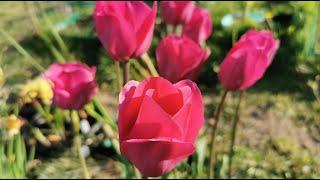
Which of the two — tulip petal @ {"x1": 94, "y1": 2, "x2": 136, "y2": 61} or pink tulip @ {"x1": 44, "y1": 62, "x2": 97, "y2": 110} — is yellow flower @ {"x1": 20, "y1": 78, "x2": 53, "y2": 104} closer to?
pink tulip @ {"x1": 44, "y1": 62, "x2": 97, "y2": 110}

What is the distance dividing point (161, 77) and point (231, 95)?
6.16ft

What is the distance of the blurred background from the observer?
2012mm

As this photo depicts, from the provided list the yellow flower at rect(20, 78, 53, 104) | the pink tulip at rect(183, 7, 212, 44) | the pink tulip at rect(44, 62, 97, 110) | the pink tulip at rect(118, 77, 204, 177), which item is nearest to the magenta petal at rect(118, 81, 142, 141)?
the pink tulip at rect(118, 77, 204, 177)

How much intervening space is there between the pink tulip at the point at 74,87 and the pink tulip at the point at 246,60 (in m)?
0.24

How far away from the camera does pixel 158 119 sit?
723 millimetres

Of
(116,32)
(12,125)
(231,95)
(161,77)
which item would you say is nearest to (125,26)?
(116,32)

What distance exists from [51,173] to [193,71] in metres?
1.00

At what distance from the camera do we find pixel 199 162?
66.6 inches

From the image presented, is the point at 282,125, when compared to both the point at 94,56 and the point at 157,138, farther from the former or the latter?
the point at 157,138

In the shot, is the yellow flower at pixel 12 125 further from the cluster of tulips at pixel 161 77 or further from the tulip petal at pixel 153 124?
the tulip petal at pixel 153 124

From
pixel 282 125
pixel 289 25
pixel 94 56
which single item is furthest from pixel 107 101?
pixel 289 25

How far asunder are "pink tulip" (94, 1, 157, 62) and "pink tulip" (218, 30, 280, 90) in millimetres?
154

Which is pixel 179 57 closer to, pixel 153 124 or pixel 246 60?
pixel 246 60

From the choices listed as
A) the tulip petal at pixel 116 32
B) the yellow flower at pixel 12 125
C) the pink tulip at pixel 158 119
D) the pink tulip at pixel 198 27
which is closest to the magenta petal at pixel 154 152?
the pink tulip at pixel 158 119
